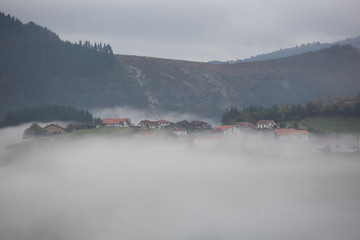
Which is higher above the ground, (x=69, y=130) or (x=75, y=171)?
(x=69, y=130)

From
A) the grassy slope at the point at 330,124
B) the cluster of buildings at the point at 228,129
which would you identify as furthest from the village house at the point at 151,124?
the grassy slope at the point at 330,124

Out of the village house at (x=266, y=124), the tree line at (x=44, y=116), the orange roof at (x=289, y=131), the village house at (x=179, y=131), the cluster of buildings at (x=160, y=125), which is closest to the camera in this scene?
the orange roof at (x=289, y=131)

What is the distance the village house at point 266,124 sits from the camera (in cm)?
15984

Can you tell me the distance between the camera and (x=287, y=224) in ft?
459

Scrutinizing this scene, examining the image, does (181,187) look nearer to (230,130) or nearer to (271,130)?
(230,130)

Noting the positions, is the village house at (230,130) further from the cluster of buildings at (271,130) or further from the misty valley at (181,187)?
the misty valley at (181,187)

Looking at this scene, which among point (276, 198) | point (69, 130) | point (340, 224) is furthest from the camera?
point (69, 130)

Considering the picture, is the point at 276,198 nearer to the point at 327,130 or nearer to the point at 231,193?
the point at 231,193

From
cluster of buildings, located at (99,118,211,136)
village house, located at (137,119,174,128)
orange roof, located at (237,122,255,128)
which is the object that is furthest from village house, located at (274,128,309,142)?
village house, located at (137,119,174,128)

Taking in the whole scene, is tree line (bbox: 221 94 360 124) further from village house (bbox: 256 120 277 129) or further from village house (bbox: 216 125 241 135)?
village house (bbox: 216 125 241 135)

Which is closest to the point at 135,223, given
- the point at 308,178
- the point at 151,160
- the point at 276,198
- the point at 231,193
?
the point at 151,160

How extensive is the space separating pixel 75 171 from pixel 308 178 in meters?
74.1

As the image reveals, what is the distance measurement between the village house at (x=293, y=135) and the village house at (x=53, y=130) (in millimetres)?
68308

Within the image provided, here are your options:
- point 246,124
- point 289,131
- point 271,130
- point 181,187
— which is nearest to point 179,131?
point 181,187
